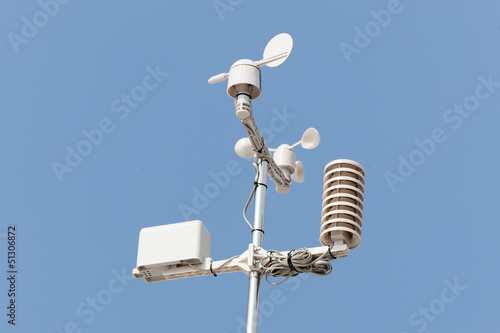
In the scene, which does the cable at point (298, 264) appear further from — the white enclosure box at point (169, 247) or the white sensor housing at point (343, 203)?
the white enclosure box at point (169, 247)

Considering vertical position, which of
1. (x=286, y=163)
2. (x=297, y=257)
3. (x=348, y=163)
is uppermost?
(x=286, y=163)

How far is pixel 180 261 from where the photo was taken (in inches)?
341

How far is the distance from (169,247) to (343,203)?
74.8 inches

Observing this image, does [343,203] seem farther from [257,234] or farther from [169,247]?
[169,247]

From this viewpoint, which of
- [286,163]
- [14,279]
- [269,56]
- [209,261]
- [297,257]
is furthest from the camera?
[14,279]

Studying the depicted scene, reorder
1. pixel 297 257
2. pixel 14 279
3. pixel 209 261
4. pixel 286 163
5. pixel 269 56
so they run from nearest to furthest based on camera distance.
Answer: pixel 297 257
pixel 209 261
pixel 269 56
pixel 286 163
pixel 14 279

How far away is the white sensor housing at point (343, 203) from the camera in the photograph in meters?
8.04

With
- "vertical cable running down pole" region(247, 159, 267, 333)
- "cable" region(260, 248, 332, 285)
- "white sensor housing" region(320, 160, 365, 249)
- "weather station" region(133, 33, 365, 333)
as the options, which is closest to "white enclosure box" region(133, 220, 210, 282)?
"weather station" region(133, 33, 365, 333)

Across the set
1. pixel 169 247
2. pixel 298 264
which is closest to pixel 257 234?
pixel 298 264

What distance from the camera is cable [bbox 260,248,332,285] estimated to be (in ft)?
26.3

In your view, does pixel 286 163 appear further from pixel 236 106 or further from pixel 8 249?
pixel 8 249

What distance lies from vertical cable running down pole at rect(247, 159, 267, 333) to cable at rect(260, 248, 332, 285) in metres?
0.20

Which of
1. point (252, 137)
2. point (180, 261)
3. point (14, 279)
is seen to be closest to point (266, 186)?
point (252, 137)

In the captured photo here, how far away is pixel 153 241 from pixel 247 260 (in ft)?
3.71
